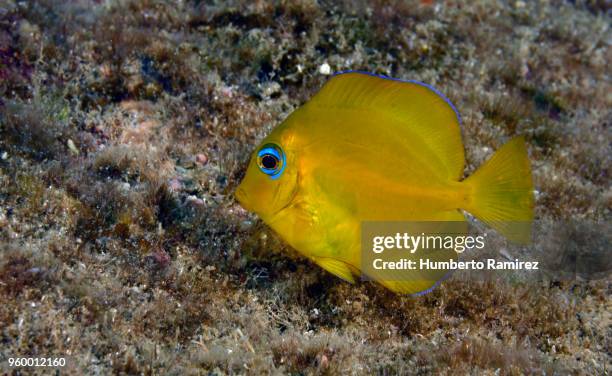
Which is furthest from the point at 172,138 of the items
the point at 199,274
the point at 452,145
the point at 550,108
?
the point at 550,108

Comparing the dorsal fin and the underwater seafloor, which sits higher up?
the dorsal fin

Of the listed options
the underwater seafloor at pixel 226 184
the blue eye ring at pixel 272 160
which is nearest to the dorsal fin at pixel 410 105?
the blue eye ring at pixel 272 160

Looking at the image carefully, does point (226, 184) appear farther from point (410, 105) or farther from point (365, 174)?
point (410, 105)

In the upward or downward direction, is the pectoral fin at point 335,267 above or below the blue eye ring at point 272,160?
below

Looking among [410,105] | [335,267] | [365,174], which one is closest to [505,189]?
[410,105]

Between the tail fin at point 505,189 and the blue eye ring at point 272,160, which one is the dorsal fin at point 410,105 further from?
the blue eye ring at point 272,160

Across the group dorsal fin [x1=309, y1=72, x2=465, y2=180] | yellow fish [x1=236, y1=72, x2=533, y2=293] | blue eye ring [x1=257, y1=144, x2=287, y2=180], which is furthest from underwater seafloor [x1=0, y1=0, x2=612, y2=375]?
dorsal fin [x1=309, y1=72, x2=465, y2=180]

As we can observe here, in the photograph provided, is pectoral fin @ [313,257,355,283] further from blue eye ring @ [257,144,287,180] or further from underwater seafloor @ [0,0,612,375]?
blue eye ring @ [257,144,287,180]
